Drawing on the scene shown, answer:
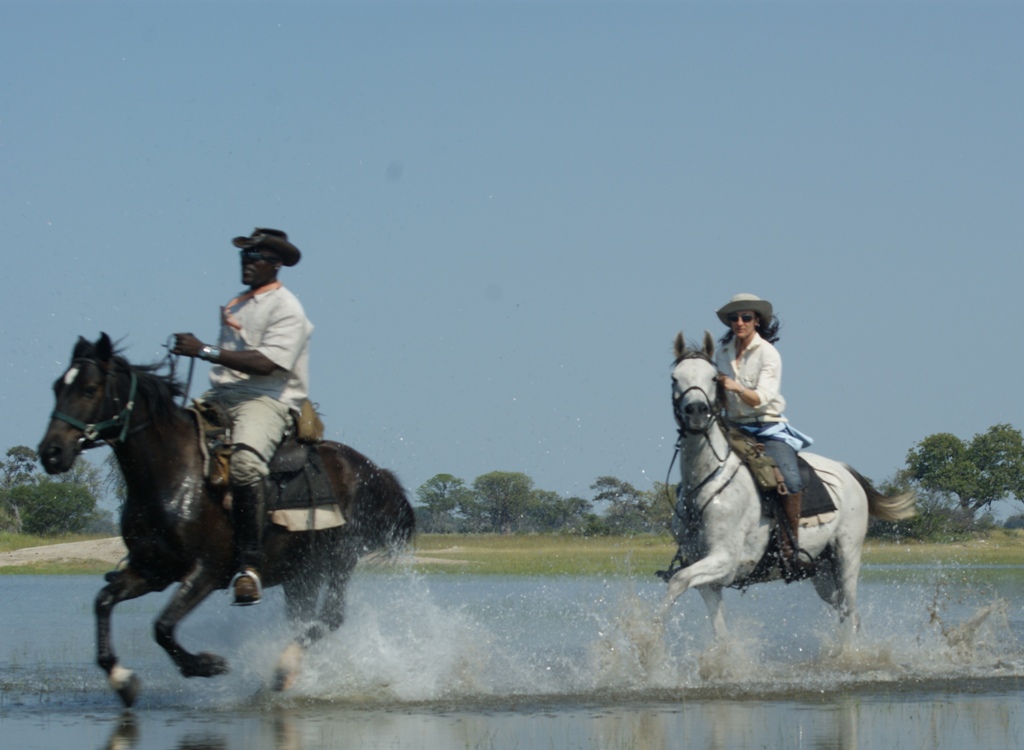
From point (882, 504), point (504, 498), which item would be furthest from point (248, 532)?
point (504, 498)

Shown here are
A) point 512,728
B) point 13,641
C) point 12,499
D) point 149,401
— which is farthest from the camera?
point 12,499

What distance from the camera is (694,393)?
1050cm

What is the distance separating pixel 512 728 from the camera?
8.58m

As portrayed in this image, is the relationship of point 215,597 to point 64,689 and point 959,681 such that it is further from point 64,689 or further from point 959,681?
point 959,681

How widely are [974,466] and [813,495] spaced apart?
56.4 m

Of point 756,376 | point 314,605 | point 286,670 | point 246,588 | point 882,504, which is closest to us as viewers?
point 246,588

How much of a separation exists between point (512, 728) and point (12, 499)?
60.3 metres

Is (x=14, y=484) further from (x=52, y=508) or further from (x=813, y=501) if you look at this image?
(x=813, y=501)

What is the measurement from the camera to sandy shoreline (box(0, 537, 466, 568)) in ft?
131

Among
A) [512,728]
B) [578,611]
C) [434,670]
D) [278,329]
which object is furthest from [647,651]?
[578,611]

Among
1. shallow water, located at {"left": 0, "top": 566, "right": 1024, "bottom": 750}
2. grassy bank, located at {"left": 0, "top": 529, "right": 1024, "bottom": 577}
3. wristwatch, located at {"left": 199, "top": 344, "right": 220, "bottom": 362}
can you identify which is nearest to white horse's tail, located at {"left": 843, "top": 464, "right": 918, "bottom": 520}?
shallow water, located at {"left": 0, "top": 566, "right": 1024, "bottom": 750}

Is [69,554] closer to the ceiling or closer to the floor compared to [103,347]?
closer to the floor

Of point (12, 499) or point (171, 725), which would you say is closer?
point (171, 725)

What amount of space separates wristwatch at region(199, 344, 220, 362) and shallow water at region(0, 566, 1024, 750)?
2.38 meters
